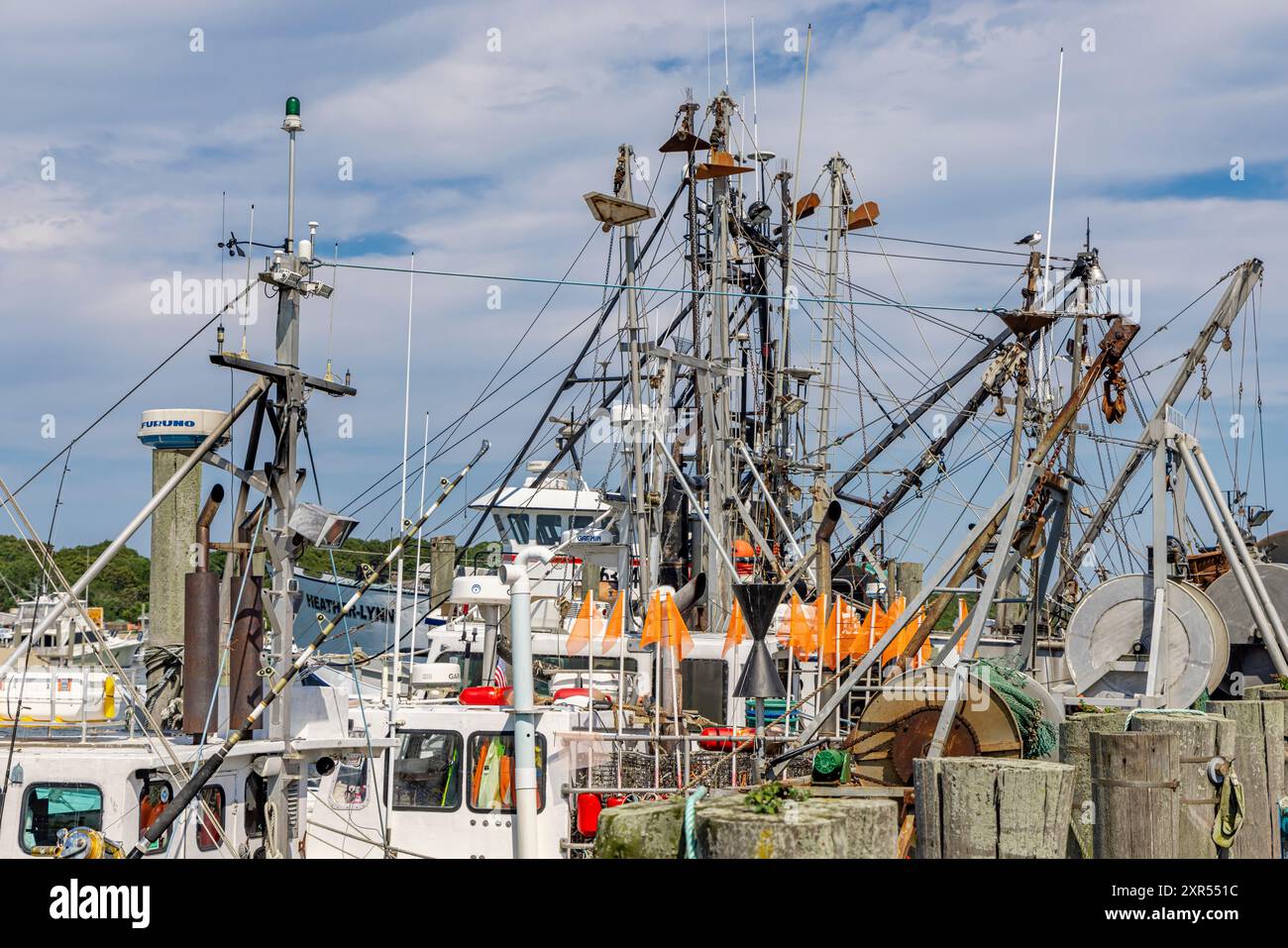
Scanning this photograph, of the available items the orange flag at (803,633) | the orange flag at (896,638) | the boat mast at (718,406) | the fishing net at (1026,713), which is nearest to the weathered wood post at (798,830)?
the fishing net at (1026,713)

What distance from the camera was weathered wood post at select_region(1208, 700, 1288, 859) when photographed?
9.91 metres

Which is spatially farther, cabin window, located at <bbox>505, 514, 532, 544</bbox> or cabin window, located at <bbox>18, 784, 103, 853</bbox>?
cabin window, located at <bbox>505, 514, 532, 544</bbox>

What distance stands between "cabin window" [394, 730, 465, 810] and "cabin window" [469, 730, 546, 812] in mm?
146

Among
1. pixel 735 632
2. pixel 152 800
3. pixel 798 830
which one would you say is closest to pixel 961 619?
pixel 735 632

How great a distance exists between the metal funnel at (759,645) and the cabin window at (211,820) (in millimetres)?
4651

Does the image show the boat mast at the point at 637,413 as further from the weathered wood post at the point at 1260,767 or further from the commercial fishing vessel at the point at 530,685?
the weathered wood post at the point at 1260,767

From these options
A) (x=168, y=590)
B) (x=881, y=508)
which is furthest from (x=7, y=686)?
(x=881, y=508)

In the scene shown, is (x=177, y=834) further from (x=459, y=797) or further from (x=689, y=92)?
(x=689, y=92)

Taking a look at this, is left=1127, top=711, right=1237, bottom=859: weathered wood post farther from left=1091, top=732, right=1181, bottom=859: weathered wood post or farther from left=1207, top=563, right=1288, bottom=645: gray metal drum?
left=1207, top=563, right=1288, bottom=645: gray metal drum

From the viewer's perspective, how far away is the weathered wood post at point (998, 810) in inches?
292

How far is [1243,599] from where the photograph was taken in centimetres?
1858

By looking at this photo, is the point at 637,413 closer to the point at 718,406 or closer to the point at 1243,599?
the point at 718,406

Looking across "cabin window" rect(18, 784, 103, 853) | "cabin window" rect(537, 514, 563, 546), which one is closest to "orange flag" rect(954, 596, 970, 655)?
"cabin window" rect(18, 784, 103, 853)

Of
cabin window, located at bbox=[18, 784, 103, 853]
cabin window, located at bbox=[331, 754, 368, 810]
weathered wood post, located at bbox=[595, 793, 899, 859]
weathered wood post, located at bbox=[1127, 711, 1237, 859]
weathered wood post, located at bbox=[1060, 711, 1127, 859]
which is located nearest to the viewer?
weathered wood post, located at bbox=[595, 793, 899, 859]
